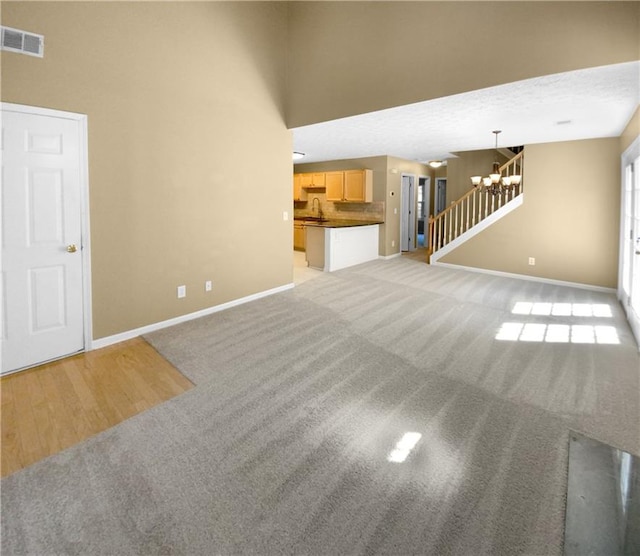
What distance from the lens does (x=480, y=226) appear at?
294 inches

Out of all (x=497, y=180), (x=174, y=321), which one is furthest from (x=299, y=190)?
(x=174, y=321)

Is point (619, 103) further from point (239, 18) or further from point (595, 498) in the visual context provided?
point (239, 18)

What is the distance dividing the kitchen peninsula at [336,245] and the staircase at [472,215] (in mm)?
1513

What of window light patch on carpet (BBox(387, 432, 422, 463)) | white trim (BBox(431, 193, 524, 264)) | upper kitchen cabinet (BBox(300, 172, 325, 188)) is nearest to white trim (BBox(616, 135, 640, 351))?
white trim (BBox(431, 193, 524, 264))

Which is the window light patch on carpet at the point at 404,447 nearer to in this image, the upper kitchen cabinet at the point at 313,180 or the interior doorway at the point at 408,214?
the interior doorway at the point at 408,214

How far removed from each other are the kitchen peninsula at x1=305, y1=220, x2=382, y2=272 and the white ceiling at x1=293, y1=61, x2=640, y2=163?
5.36ft

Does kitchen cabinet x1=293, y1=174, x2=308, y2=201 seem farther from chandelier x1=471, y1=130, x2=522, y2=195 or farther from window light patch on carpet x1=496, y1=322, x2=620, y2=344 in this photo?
window light patch on carpet x1=496, y1=322, x2=620, y2=344

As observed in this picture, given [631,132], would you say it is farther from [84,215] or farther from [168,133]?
[84,215]

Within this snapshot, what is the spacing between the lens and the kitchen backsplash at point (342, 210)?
9.02 metres

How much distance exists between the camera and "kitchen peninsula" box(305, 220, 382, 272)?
745 centimetres

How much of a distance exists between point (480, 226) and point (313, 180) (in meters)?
4.44

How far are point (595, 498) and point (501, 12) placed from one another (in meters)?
4.00

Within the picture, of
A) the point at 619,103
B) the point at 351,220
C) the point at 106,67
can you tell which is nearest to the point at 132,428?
the point at 106,67

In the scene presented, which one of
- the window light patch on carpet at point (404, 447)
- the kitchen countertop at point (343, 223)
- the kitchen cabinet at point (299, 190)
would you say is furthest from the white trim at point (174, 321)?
the kitchen cabinet at point (299, 190)
